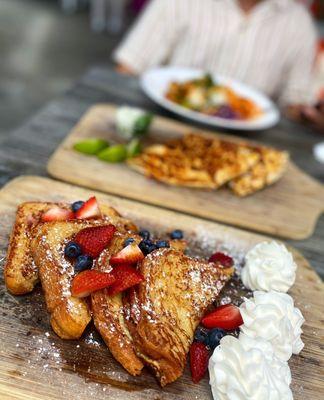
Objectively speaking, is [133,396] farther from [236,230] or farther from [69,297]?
[236,230]

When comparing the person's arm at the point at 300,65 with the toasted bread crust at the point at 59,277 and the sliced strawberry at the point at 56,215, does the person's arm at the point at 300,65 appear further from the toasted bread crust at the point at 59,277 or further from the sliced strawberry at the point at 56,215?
the toasted bread crust at the point at 59,277

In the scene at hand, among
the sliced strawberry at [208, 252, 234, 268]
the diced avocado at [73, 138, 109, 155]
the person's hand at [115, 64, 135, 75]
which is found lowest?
the person's hand at [115, 64, 135, 75]

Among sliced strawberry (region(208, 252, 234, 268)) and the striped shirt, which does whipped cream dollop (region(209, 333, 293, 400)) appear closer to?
sliced strawberry (region(208, 252, 234, 268))

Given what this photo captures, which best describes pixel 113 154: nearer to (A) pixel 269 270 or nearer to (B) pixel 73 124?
(B) pixel 73 124

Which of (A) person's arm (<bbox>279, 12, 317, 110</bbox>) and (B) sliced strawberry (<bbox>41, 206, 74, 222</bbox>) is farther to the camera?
(A) person's arm (<bbox>279, 12, 317, 110</bbox>)

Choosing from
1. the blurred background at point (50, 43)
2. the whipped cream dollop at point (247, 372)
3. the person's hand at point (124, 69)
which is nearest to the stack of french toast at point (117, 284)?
the whipped cream dollop at point (247, 372)

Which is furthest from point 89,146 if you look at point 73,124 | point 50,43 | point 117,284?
point 50,43

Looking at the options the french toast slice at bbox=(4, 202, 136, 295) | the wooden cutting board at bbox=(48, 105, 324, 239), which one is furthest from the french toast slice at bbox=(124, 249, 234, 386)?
the wooden cutting board at bbox=(48, 105, 324, 239)

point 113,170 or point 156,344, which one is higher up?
point 156,344

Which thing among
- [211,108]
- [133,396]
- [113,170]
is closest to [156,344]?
[133,396]
